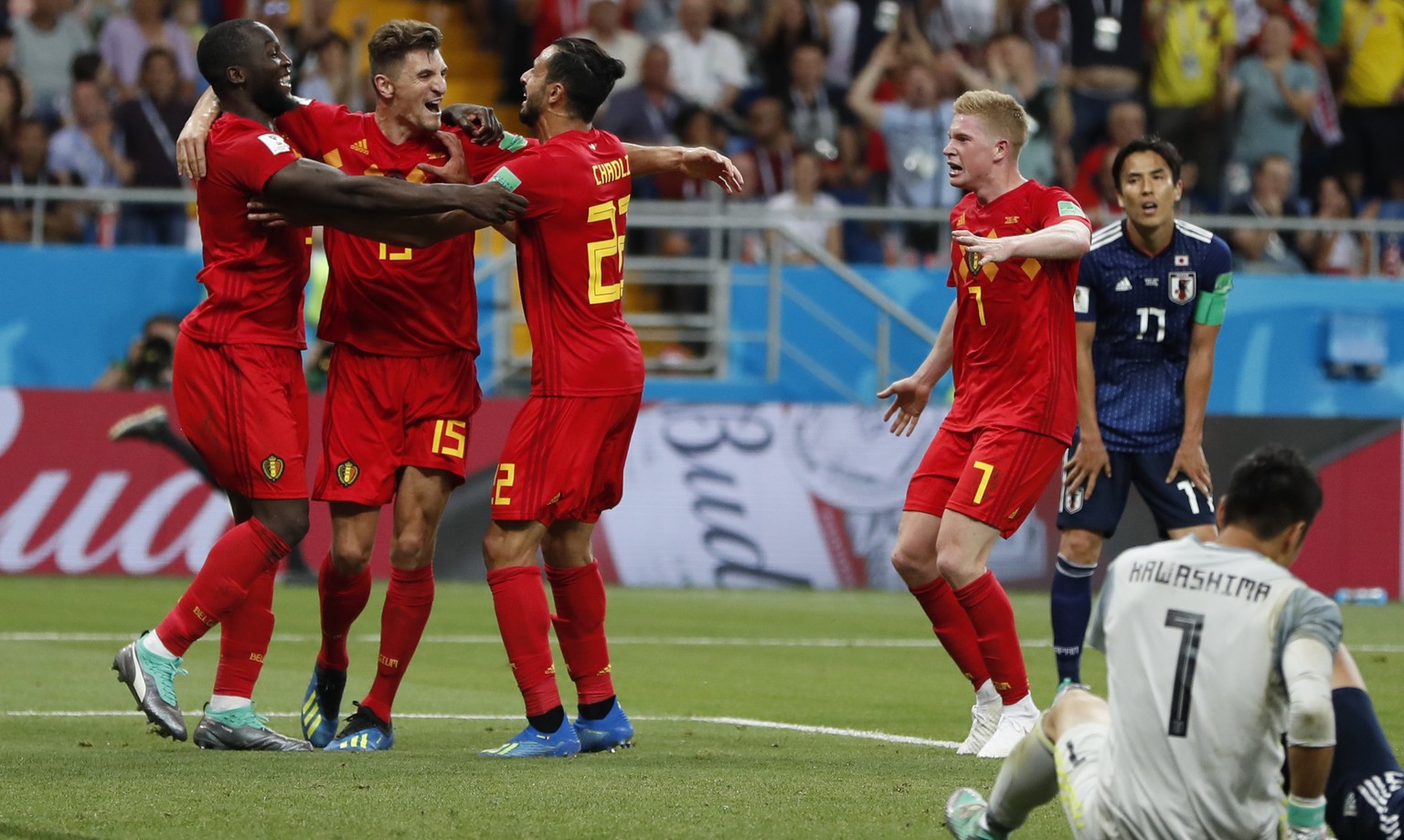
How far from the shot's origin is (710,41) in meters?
19.3

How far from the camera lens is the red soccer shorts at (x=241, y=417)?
23.8 ft

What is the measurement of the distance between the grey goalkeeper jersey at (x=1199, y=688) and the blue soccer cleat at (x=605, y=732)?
10.4 feet

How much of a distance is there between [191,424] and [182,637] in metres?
0.77

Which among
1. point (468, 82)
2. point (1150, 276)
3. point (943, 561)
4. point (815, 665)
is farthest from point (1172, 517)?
point (468, 82)

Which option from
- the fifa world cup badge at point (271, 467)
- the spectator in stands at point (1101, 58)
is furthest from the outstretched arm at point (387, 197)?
the spectator in stands at point (1101, 58)

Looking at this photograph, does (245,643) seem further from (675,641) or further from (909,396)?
(675,641)

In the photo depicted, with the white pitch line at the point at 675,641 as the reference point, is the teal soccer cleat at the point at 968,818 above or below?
above

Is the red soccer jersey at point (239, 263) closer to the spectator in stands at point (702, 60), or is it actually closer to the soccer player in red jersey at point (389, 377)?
the soccer player in red jersey at point (389, 377)

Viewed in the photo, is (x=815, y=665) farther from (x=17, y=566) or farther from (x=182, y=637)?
(x=17, y=566)

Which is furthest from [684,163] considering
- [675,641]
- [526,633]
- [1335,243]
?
[1335,243]

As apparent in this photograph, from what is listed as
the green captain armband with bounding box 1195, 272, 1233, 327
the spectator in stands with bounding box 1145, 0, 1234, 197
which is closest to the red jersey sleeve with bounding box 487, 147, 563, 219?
the green captain armband with bounding box 1195, 272, 1233, 327

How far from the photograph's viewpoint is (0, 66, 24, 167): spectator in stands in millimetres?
16859

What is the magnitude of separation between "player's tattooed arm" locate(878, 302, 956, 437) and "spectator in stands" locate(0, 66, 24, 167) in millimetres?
11059

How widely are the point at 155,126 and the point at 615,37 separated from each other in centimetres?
434
